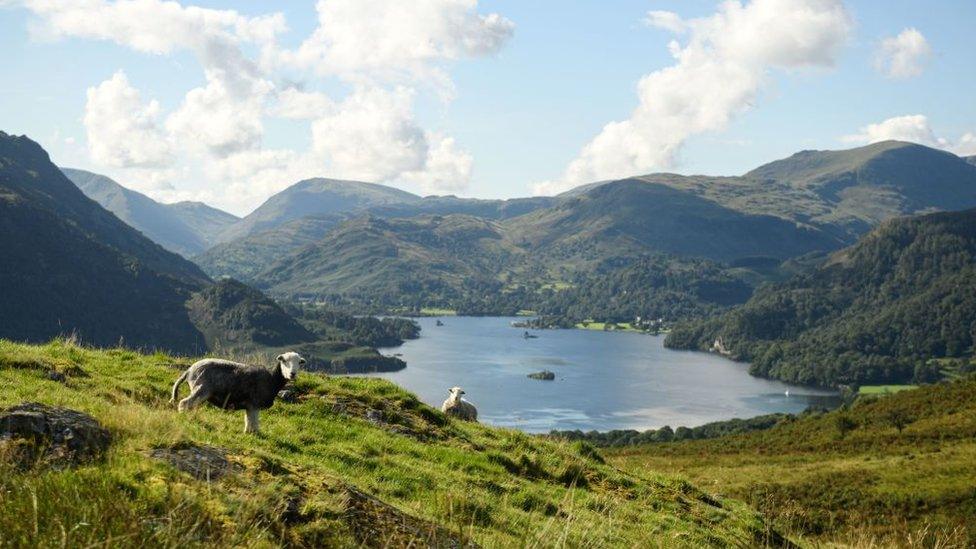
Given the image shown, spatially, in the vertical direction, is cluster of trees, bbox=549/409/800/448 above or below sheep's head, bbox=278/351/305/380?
below

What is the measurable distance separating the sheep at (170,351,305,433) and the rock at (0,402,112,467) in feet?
18.6

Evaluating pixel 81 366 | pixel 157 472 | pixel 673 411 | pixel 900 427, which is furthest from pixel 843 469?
pixel 673 411

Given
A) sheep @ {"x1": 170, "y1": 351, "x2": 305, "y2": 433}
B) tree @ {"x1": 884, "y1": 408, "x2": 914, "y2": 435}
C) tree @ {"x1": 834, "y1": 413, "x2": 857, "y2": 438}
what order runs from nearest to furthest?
sheep @ {"x1": 170, "y1": 351, "x2": 305, "y2": 433}, tree @ {"x1": 884, "y1": 408, "x2": 914, "y2": 435}, tree @ {"x1": 834, "y1": 413, "x2": 857, "y2": 438}

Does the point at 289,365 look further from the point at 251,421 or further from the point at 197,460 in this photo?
the point at 197,460

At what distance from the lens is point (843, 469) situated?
52.7m

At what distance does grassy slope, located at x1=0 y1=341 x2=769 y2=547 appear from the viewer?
5.21m

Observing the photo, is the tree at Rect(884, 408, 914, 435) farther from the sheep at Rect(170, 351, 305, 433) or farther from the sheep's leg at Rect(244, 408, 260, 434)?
the sheep's leg at Rect(244, 408, 260, 434)

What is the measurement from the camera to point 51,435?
7426 mm

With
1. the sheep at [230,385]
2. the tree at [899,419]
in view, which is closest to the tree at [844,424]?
the tree at [899,419]

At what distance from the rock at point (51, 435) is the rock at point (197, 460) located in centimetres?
60

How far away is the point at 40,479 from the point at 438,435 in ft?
42.0

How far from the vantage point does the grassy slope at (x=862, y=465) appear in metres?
37.4

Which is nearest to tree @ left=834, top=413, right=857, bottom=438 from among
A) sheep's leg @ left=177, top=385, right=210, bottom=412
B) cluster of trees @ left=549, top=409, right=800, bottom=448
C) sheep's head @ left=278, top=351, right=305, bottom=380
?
cluster of trees @ left=549, top=409, right=800, bottom=448

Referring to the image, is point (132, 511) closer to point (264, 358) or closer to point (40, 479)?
point (40, 479)
